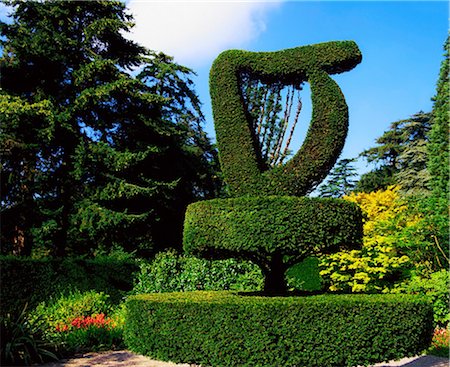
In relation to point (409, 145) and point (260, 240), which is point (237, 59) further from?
point (409, 145)

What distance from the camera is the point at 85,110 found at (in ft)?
69.9

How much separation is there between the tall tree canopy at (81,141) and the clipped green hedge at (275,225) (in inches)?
503

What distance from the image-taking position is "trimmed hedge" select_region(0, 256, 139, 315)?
12.5 metres

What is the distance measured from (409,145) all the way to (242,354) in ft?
86.2

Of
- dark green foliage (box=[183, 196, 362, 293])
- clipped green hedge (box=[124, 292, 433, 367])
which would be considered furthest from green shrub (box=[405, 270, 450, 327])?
dark green foliage (box=[183, 196, 362, 293])

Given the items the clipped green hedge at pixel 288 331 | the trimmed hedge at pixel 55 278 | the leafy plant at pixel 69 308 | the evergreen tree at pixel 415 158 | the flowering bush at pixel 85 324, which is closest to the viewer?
the clipped green hedge at pixel 288 331

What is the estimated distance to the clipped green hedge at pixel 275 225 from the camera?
6.89m

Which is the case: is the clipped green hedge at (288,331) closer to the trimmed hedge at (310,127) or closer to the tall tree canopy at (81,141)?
the trimmed hedge at (310,127)

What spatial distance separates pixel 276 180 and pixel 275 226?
107 cm

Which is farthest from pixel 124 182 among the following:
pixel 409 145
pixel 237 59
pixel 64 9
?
pixel 409 145

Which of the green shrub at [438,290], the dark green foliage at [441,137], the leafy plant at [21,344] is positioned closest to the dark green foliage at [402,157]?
the dark green foliage at [441,137]

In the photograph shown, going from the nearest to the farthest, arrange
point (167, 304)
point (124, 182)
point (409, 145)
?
point (167, 304)
point (124, 182)
point (409, 145)

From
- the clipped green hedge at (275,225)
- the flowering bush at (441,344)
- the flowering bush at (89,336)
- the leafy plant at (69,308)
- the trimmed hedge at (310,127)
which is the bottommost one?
the flowering bush at (441,344)

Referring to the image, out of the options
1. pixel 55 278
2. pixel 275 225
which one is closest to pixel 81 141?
pixel 55 278
